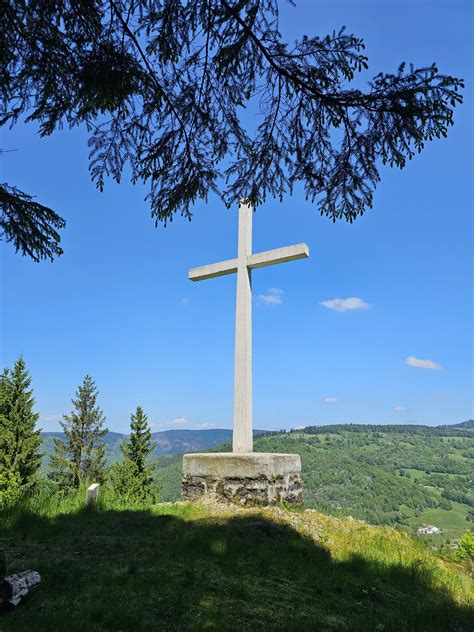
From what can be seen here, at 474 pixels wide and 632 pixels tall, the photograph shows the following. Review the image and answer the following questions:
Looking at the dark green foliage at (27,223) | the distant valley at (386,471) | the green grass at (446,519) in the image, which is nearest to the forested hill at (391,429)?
the distant valley at (386,471)

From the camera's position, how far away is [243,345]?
7.70 meters

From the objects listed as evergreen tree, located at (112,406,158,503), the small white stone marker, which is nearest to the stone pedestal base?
the small white stone marker

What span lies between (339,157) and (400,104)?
67cm

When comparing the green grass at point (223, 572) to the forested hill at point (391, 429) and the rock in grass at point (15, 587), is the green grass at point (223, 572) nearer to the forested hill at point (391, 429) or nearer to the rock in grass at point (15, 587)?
the rock in grass at point (15, 587)

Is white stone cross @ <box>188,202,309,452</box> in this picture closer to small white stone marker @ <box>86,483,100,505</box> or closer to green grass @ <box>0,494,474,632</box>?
green grass @ <box>0,494,474,632</box>

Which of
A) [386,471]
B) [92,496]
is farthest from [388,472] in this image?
[92,496]

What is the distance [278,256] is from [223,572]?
206 inches

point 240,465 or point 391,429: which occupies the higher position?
point 240,465

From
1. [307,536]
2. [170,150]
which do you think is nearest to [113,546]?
[307,536]

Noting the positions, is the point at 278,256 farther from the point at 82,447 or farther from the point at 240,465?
the point at 82,447

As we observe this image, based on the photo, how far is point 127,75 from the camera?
348cm

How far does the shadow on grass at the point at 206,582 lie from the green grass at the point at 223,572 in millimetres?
11

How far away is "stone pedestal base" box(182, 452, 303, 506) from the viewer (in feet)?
21.9

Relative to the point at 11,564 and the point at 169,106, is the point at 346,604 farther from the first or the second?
the point at 169,106
